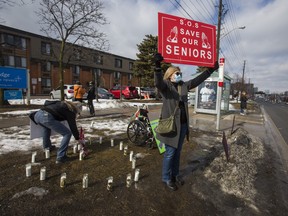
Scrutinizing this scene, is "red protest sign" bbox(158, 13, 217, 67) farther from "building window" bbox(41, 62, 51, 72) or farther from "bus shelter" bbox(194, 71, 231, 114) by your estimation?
"building window" bbox(41, 62, 51, 72)

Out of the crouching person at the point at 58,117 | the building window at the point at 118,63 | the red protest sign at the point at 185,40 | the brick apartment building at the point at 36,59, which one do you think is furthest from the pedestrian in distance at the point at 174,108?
the building window at the point at 118,63

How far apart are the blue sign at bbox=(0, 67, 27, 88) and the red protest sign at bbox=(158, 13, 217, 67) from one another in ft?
34.4

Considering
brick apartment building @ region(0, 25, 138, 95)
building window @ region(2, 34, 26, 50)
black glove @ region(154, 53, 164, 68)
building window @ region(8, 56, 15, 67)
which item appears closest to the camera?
black glove @ region(154, 53, 164, 68)

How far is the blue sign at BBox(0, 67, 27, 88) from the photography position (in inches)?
463

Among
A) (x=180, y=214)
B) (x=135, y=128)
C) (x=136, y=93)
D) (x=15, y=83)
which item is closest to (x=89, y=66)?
(x=136, y=93)

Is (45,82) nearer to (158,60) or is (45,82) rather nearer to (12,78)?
(12,78)

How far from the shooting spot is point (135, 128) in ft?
18.1

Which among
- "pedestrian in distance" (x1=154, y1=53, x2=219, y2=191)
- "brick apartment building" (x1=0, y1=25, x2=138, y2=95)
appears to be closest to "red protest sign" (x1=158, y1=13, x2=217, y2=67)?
"pedestrian in distance" (x1=154, y1=53, x2=219, y2=191)

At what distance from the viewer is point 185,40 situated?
6.60m

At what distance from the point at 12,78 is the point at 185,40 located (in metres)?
11.0

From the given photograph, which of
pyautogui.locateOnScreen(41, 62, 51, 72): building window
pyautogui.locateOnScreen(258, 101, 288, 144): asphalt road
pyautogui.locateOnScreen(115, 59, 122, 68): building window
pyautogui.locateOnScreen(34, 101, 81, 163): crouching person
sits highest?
pyautogui.locateOnScreen(115, 59, 122, 68): building window

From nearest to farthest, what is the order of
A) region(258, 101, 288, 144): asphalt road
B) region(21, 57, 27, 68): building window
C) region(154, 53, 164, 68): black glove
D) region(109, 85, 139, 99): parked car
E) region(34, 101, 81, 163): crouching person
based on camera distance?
region(154, 53, 164, 68): black glove < region(34, 101, 81, 163): crouching person < region(258, 101, 288, 144): asphalt road < region(109, 85, 139, 99): parked car < region(21, 57, 27, 68): building window

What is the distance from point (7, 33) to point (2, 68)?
959 inches

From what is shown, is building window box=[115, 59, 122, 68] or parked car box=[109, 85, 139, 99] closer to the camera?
parked car box=[109, 85, 139, 99]
